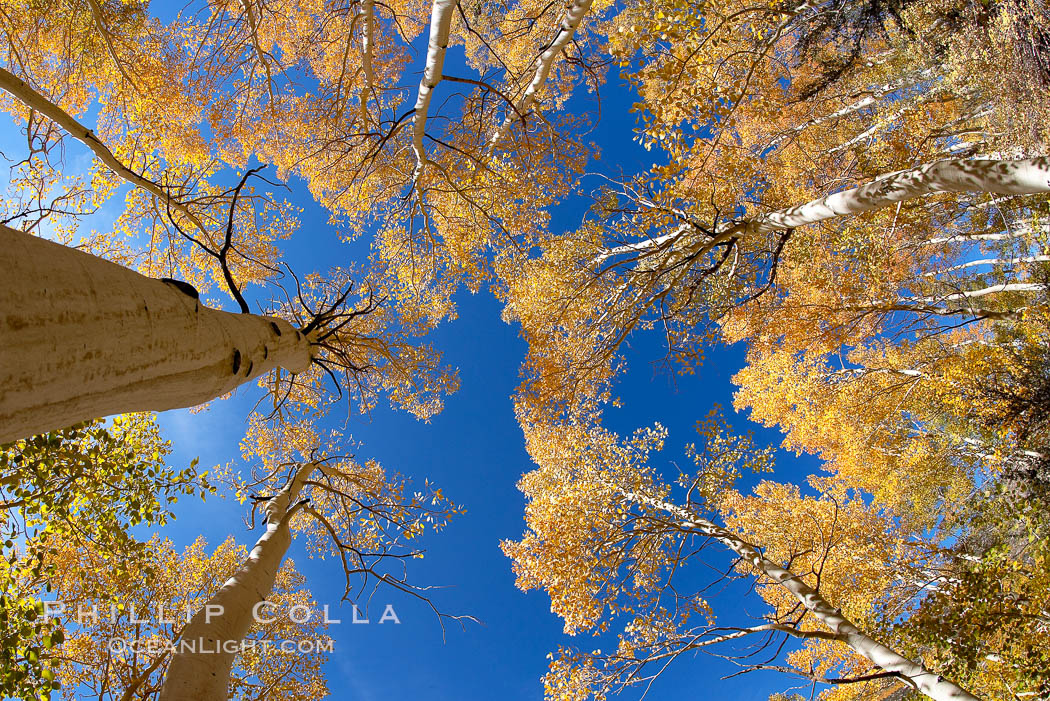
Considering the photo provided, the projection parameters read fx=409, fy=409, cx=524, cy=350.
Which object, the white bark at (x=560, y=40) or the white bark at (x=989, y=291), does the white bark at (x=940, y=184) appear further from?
the white bark at (x=989, y=291)

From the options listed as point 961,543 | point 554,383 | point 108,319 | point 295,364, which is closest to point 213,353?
point 108,319

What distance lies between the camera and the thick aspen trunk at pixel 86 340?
1057 mm

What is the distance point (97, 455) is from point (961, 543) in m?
14.8

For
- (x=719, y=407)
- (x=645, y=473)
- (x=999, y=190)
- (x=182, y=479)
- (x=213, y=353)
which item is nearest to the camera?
(x=213, y=353)

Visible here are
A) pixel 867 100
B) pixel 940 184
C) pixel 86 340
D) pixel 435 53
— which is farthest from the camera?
pixel 867 100

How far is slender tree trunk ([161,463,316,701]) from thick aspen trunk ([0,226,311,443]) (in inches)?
68.4

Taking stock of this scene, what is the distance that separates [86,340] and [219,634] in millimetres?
2460

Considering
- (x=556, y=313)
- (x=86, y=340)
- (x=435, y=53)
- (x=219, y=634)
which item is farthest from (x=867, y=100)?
(x=219, y=634)

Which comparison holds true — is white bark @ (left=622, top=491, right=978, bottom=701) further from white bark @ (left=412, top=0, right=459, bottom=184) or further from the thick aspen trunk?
white bark @ (left=412, top=0, right=459, bottom=184)

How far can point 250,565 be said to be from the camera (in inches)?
128

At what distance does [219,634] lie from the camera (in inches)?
105

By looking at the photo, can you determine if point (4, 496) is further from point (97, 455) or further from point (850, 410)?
point (850, 410)

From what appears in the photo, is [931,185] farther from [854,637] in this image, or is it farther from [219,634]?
[219,634]

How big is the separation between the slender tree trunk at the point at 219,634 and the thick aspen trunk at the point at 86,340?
174cm
